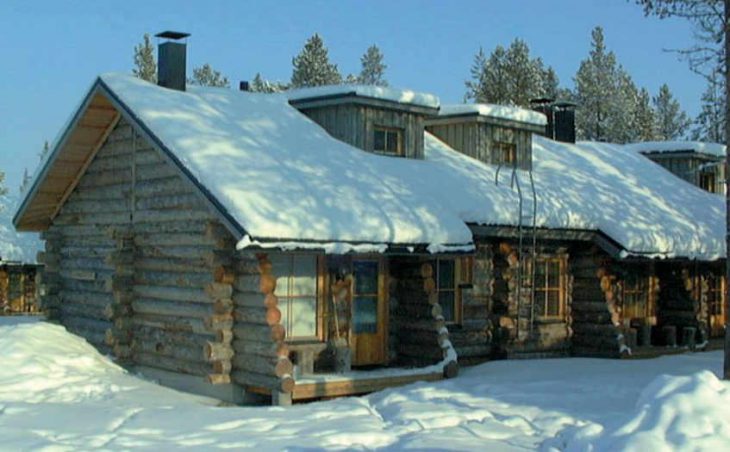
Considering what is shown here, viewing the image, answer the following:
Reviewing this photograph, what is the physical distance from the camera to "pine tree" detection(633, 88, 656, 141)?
187 ft

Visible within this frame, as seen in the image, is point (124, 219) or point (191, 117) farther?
point (124, 219)

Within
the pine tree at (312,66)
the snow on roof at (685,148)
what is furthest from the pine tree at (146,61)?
the snow on roof at (685,148)

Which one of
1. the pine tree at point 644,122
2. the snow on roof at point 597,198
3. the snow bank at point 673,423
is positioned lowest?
the snow bank at point 673,423

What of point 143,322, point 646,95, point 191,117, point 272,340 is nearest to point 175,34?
point 191,117

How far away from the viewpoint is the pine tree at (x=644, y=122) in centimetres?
5706

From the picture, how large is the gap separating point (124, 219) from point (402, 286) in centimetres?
560

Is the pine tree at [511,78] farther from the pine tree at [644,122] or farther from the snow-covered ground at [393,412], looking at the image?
the snow-covered ground at [393,412]

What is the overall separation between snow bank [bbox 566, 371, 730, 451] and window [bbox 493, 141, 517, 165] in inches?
507

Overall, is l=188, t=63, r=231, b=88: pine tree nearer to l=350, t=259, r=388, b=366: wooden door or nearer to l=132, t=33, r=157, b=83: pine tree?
l=132, t=33, r=157, b=83: pine tree

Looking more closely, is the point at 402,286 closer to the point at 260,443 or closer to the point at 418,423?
the point at 418,423

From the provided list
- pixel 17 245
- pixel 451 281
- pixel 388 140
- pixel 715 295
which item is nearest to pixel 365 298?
pixel 451 281

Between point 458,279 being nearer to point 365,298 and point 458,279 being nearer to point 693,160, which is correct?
point 365,298

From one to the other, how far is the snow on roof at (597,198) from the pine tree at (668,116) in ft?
129

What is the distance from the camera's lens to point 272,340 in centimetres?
1486
